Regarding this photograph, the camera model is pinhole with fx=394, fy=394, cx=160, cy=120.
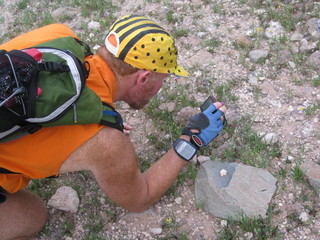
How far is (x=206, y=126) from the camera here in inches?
137

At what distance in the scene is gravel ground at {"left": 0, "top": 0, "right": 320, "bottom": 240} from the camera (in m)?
3.30

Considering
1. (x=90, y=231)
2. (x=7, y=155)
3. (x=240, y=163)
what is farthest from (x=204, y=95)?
(x=7, y=155)

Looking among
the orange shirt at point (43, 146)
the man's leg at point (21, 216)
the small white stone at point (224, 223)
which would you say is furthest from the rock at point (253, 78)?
the man's leg at point (21, 216)

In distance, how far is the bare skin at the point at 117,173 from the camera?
2.66m

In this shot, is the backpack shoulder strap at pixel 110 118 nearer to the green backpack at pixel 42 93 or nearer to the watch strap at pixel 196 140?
the green backpack at pixel 42 93

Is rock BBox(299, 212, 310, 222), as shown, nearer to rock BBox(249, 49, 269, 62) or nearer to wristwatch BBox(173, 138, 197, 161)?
wristwatch BBox(173, 138, 197, 161)

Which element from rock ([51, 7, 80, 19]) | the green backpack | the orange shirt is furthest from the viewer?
rock ([51, 7, 80, 19])

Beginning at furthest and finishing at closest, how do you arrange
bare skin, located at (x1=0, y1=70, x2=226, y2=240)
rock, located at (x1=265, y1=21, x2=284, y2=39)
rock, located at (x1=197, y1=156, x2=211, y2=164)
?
rock, located at (x1=265, y1=21, x2=284, y2=39)
rock, located at (x1=197, y1=156, x2=211, y2=164)
bare skin, located at (x1=0, y1=70, x2=226, y2=240)

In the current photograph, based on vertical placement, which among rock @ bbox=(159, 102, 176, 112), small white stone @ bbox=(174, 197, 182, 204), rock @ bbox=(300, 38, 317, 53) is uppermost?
rock @ bbox=(300, 38, 317, 53)

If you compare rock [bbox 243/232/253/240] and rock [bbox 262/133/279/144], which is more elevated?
rock [bbox 262/133/279/144]

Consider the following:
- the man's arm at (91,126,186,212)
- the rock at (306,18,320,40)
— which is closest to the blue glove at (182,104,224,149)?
the man's arm at (91,126,186,212)

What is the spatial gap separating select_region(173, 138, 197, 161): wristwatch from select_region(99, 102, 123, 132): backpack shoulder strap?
0.77 m

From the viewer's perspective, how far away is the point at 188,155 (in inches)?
131

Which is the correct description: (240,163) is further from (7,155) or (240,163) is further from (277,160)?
(7,155)
